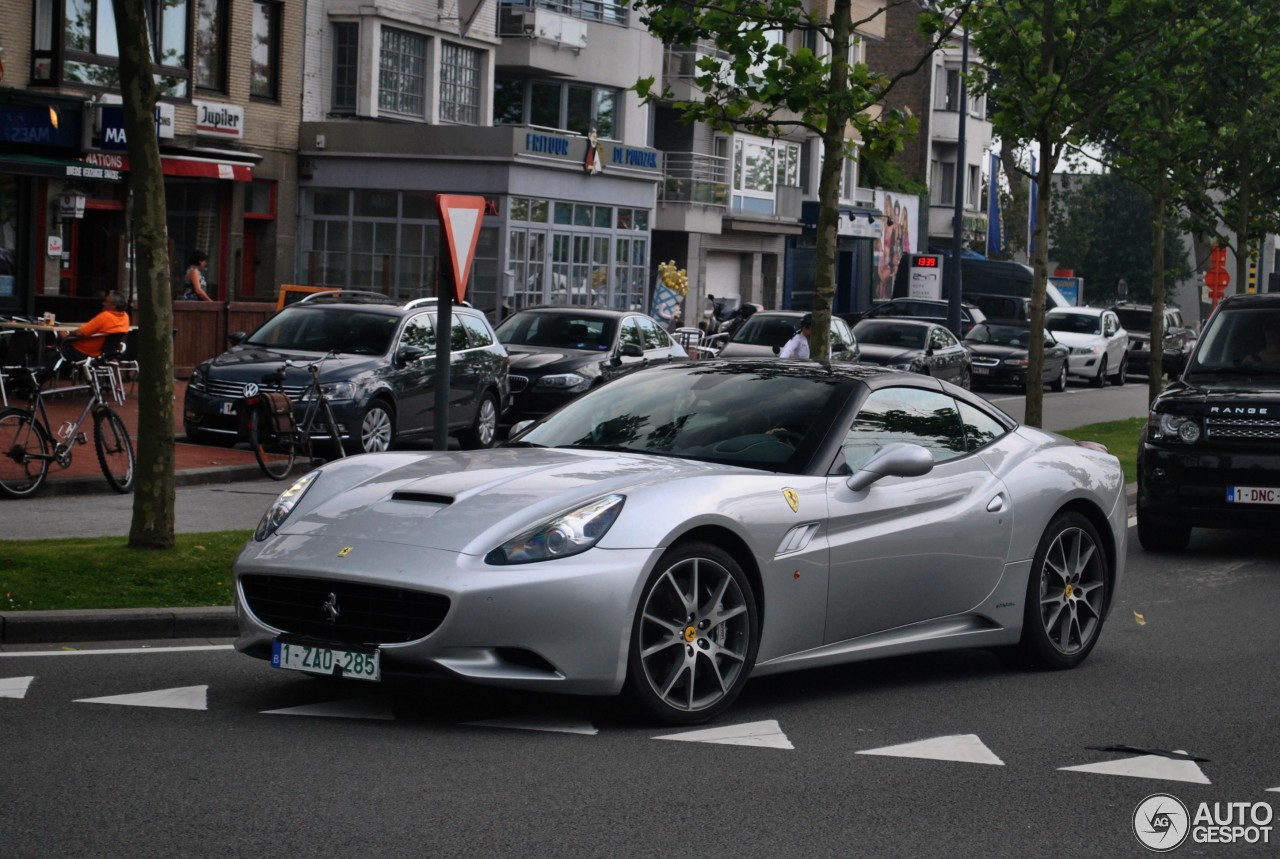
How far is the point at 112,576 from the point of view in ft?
33.1

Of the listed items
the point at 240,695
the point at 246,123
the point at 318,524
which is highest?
the point at 246,123

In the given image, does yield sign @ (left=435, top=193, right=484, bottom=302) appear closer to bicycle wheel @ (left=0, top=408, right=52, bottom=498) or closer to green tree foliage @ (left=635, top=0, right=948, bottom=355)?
green tree foliage @ (left=635, top=0, right=948, bottom=355)

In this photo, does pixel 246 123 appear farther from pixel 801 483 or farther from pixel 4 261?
pixel 801 483

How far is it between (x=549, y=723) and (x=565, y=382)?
1686 cm

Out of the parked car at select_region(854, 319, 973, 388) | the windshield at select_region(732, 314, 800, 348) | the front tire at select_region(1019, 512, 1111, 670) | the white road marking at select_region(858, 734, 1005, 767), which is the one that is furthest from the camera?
the parked car at select_region(854, 319, 973, 388)

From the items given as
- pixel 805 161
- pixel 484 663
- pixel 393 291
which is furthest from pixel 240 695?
pixel 805 161

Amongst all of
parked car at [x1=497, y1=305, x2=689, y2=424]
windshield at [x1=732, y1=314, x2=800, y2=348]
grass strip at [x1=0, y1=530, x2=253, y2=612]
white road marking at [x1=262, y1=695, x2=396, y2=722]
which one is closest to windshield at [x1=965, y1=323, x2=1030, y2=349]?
windshield at [x1=732, y1=314, x2=800, y2=348]

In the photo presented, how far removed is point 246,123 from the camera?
36.2 meters

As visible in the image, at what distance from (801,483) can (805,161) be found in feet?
184

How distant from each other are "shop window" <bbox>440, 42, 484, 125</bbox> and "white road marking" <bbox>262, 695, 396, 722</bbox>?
34.8 meters

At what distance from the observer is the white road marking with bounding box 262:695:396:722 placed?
7.20 m

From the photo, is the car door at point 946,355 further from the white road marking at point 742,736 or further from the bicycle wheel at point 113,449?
the white road marking at point 742,736

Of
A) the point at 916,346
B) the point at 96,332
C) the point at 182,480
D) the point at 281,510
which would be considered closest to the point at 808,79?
the point at 182,480

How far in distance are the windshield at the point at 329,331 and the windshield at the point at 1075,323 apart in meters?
28.3
